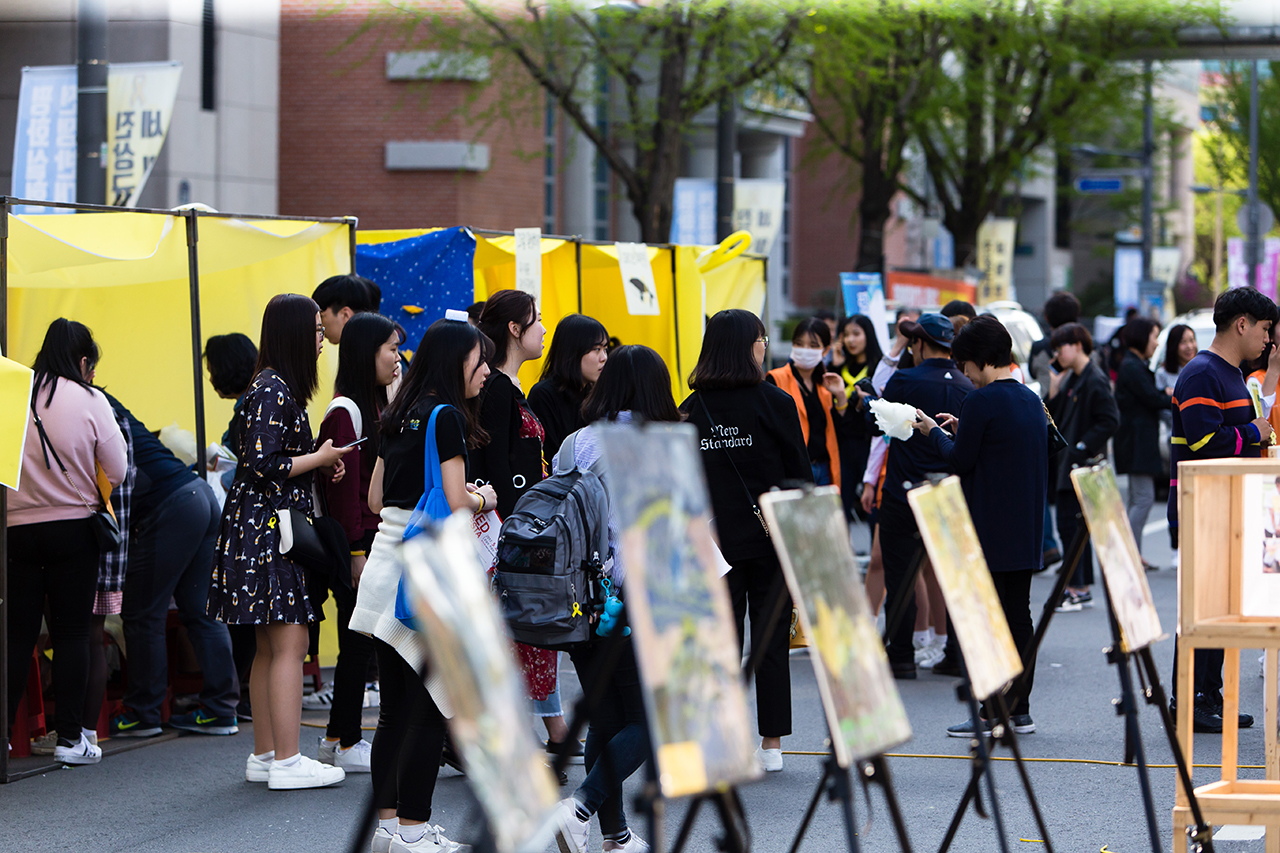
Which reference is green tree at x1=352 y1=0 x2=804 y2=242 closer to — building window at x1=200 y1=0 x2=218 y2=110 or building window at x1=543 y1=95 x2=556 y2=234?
building window at x1=200 y1=0 x2=218 y2=110

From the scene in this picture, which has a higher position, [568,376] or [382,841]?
[568,376]

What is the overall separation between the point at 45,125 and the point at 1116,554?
9.11 metres

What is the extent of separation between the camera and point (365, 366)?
5.94 m

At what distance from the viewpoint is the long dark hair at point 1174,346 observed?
12016 mm

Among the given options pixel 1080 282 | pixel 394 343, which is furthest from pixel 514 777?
pixel 1080 282

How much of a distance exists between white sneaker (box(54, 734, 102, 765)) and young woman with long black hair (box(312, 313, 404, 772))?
1.04m

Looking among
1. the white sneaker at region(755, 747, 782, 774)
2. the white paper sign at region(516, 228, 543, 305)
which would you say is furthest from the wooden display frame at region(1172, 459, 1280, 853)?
the white paper sign at region(516, 228, 543, 305)

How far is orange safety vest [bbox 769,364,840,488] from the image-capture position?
28.7 feet

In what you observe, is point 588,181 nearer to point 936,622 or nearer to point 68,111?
point 68,111

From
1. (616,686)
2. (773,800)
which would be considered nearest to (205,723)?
(773,800)

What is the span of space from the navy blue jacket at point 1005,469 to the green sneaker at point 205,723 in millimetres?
3734

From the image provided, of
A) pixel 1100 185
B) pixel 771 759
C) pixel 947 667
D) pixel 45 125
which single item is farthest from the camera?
pixel 1100 185

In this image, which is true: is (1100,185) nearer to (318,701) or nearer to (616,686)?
(318,701)

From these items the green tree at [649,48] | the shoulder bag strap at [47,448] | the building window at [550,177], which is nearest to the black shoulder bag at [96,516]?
the shoulder bag strap at [47,448]
